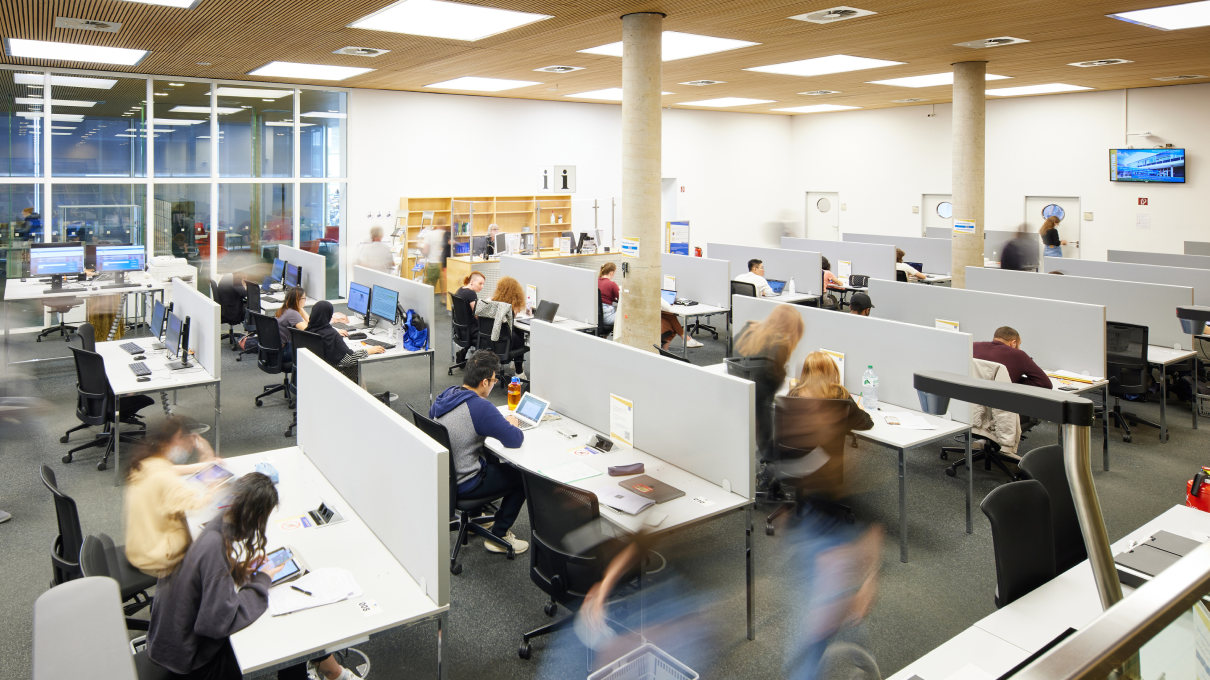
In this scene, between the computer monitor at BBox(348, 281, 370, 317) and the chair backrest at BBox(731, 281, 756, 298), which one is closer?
the computer monitor at BBox(348, 281, 370, 317)

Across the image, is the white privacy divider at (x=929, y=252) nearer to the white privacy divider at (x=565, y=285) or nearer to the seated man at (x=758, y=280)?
the seated man at (x=758, y=280)

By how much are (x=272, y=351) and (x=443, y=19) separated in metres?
3.10

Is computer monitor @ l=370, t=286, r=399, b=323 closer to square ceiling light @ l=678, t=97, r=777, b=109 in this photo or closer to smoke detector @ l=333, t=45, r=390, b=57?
smoke detector @ l=333, t=45, r=390, b=57

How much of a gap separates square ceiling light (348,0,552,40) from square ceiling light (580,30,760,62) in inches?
54.0

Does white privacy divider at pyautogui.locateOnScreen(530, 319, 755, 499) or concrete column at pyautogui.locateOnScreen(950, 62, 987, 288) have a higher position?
concrete column at pyautogui.locateOnScreen(950, 62, 987, 288)

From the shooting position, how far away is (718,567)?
4.14 meters

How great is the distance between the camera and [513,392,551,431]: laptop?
4547 mm

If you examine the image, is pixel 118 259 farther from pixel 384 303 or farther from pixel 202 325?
pixel 202 325

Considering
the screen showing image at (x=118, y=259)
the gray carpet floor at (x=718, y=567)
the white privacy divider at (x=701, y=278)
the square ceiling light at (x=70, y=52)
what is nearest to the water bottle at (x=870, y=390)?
the gray carpet floor at (x=718, y=567)

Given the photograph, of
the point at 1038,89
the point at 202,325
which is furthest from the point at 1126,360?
the point at 1038,89

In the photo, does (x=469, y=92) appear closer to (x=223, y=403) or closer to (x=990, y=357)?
(x=223, y=403)

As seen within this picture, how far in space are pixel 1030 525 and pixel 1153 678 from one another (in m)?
1.84

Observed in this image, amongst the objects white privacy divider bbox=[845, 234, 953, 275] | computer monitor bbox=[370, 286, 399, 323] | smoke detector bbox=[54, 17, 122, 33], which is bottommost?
computer monitor bbox=[370, 286, 399, 323]

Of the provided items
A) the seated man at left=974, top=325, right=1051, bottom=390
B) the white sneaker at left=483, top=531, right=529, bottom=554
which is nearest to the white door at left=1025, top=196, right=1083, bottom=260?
the seated man at left=974, top=325, right=1051, bottom=390
